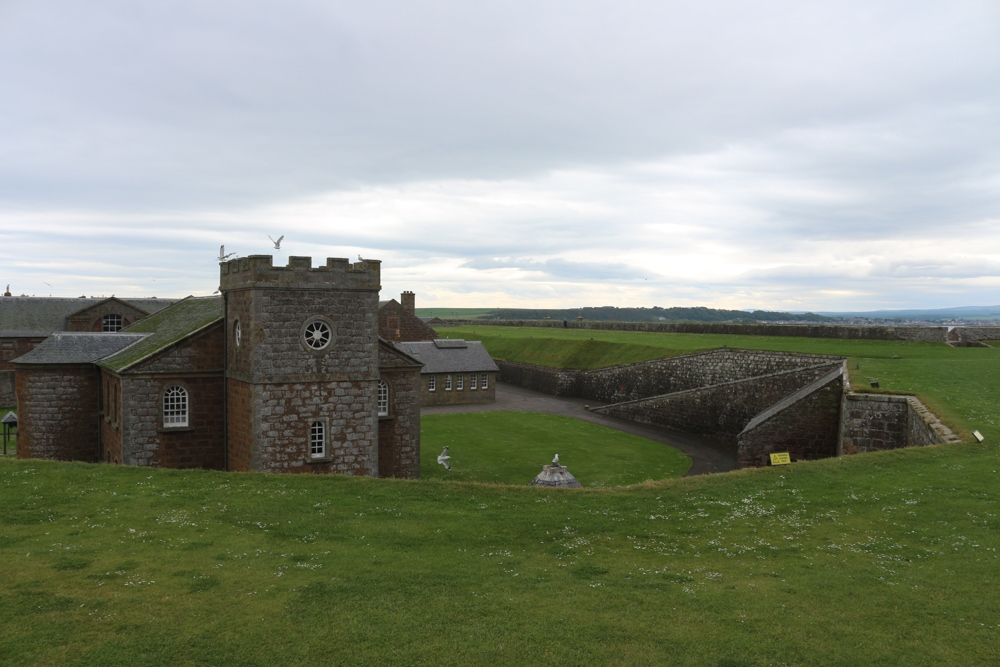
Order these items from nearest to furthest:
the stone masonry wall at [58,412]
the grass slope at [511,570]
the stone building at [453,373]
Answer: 1. the grass slope at [511,570]
2. the stone masonry wall at [58,412]
3. the stone building at [453,373]

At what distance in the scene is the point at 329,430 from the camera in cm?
2280

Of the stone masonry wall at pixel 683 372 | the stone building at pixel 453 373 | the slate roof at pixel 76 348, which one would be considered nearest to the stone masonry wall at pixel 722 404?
the stone masonry wall at pixel 683 372

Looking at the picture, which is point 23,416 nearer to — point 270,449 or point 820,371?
point 270,449

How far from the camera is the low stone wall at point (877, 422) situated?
76.8 ft

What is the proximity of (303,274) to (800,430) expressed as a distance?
24.1m

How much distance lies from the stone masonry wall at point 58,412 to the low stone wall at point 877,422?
33293 millimetres

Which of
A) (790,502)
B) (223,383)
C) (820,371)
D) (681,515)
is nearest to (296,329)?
(223,383)

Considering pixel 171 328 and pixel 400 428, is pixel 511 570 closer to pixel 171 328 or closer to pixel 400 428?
pixel 400 428

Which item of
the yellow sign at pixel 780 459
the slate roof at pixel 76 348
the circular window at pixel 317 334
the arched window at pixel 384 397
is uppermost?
the circular window at pixel 317 334

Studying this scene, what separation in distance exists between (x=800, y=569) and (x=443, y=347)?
50.7 metres

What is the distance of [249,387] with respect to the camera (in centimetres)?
2239

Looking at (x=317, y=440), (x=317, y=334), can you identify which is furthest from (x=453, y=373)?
(x=317, y=334)

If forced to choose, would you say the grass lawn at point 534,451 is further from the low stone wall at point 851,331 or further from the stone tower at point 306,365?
the low stone wall at point 851,331

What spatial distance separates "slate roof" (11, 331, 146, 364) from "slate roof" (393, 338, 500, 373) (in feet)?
89.6
